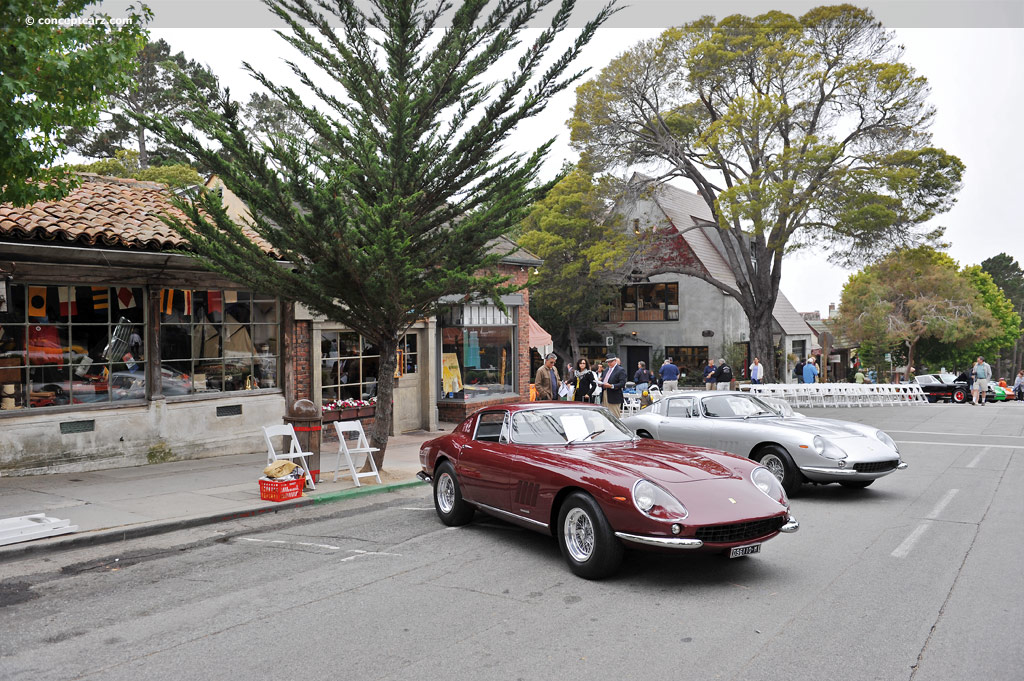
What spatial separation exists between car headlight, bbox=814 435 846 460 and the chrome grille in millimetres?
212

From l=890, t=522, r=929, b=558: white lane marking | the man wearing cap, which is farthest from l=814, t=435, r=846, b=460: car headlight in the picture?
the man wearing cap

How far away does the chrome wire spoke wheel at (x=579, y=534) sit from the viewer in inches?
237

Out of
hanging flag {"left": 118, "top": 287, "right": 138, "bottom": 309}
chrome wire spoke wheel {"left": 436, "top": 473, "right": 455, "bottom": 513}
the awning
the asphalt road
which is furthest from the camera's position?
the awning

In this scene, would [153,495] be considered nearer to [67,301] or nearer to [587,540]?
[67,301]

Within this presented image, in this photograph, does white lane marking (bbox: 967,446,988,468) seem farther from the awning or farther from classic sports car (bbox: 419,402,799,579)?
the awning

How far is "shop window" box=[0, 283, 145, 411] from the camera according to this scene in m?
10.5

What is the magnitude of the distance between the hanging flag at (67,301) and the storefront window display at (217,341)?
1299mm

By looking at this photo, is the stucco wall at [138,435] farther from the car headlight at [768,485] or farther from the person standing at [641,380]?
the person standing at [641,380]

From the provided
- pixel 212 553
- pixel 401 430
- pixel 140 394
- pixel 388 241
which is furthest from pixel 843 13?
pixel 212 553

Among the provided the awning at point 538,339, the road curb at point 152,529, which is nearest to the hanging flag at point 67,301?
the road curb at point 152,529

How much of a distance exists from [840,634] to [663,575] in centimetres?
158

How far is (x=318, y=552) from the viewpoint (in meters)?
7.05

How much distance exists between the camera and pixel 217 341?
13125mm

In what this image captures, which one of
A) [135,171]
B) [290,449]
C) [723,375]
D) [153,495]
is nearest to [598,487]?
[290,449]
